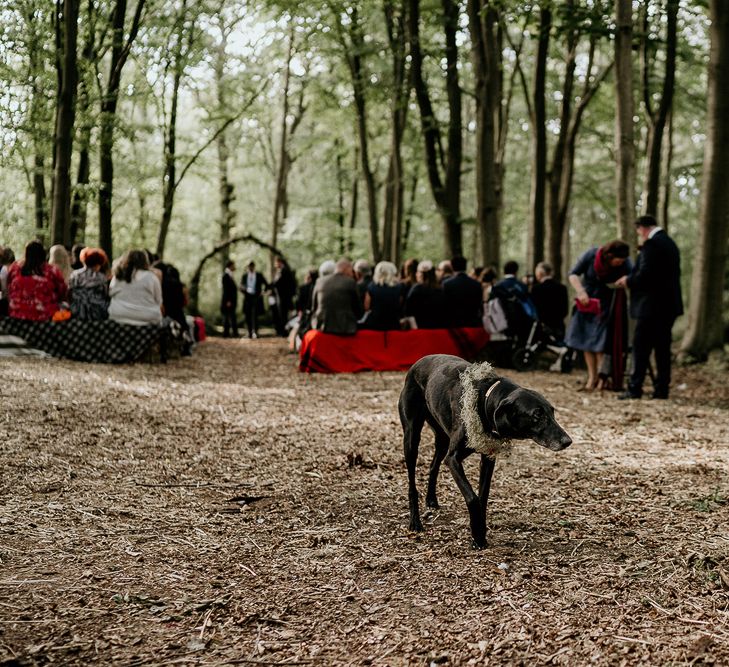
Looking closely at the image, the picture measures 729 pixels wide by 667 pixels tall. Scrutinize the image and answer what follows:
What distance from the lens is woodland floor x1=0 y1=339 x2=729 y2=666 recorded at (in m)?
3.21

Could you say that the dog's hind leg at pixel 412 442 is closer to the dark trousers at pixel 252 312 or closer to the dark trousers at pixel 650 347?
the dark trousers at pixel 650 347

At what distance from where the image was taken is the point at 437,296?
13414 mm

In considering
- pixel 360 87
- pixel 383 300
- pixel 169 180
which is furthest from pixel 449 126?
pixel 169 180

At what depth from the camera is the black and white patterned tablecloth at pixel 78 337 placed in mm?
11625

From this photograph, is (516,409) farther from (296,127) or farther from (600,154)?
(600,154)

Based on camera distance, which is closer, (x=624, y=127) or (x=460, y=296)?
(x=624, y=127)

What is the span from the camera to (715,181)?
40.2 ft

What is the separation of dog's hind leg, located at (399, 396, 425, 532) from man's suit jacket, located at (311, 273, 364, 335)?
26.4ft

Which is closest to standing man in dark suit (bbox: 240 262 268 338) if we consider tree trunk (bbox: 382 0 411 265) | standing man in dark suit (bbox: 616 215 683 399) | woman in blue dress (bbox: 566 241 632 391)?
tree trunk (bbox: 382 0 411 265)

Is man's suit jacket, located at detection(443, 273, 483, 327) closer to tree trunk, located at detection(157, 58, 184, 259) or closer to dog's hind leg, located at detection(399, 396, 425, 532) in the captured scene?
dog's hind leg, located at detection(399, 396, 425, 532)

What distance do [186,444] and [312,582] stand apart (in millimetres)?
3377

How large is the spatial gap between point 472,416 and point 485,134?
38.0 ft

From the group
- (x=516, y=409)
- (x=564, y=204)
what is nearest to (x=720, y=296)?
(x=564, y=204)

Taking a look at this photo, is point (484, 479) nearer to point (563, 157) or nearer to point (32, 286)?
point (32, 286)
